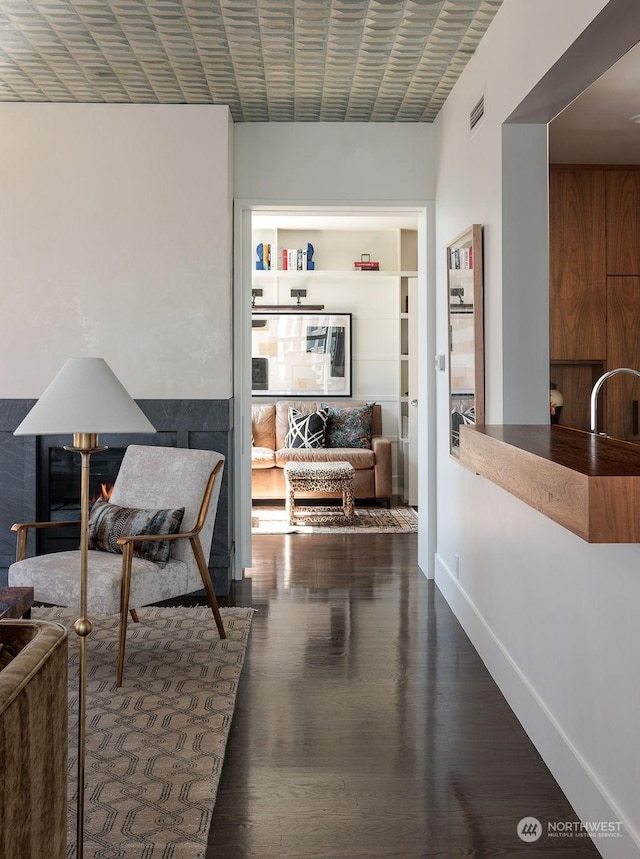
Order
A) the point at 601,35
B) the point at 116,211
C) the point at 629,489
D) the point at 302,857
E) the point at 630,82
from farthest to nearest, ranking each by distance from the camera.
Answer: the point at 116,211
the point at 630,82
the point at 601,35
the point at 302,857
the point at 629,489

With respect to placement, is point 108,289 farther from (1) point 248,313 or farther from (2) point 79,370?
(2) point 79,370

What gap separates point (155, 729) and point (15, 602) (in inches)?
26.0

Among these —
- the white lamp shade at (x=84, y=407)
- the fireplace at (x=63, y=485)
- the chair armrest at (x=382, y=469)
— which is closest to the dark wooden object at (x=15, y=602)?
the white lamp shade at (x=84, y=407)

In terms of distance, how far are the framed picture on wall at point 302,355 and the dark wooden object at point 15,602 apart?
5.51m

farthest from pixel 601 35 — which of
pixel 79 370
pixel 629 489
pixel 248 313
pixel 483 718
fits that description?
pixel 248 313

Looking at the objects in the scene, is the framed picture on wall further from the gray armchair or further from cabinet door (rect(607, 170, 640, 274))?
the gray armchair

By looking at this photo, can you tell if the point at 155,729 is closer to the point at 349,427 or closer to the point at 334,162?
the point at 334,162

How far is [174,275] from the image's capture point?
4.82 m

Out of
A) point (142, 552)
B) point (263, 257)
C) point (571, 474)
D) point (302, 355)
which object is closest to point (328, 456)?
point (302, 355)

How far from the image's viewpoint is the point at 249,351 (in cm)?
518

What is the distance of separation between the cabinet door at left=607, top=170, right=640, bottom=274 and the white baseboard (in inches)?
97.4

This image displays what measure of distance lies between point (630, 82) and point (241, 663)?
309cm

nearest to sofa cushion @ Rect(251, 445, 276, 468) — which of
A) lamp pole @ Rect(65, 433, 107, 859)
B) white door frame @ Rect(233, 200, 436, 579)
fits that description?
white door frame @ Rect(233, 200, 436, 579)

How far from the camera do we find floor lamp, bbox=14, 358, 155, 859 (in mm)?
2209
